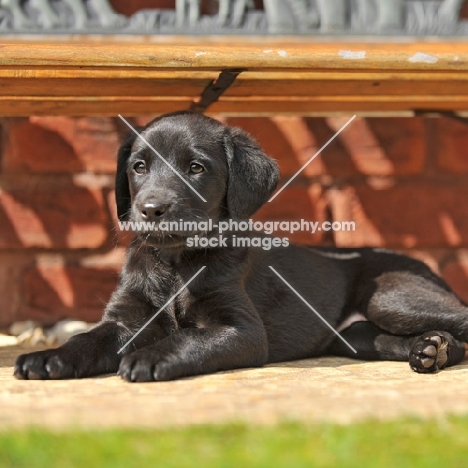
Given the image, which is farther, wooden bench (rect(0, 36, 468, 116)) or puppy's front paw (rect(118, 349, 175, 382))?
wooden bench (rect(0, 36, 468, 116))

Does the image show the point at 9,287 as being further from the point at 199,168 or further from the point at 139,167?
the point at 199,168

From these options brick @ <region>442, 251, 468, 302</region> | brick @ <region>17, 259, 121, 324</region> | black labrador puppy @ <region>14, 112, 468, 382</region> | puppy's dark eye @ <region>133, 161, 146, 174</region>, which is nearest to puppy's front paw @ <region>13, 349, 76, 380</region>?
black labrador puppy @ <region>14, 112, 468, 382</region>

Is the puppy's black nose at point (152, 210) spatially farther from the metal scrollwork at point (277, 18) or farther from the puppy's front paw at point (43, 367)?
the metal scrollwork at point (277, 18)

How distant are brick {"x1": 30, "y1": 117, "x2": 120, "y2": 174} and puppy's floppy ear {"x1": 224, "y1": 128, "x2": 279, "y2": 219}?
2.89 ft

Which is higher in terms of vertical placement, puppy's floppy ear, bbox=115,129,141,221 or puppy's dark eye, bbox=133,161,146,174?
puppy's dark eye, bbox=133,161,146,174

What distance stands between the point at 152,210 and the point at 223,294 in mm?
444

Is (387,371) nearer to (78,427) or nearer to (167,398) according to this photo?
(167,398)

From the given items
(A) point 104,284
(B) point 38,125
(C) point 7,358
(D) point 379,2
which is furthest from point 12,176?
(D) point 379,2

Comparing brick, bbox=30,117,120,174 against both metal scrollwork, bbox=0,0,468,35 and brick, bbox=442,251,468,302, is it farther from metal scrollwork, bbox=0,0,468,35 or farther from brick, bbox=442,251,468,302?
brick, bbox=442,251,468,302

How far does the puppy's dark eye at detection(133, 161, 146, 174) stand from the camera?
128 inches

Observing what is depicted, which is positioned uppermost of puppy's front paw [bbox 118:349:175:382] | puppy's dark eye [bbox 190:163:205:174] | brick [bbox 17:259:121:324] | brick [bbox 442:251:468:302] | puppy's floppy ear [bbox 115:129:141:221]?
puppy's dark eye [bbox 190:163:205:174]

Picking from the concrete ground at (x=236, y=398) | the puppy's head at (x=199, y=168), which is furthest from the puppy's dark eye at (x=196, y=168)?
the concrete ground at (x=236, y=398)

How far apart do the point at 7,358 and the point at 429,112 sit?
2.35 m

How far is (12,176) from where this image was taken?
4.00 metres
